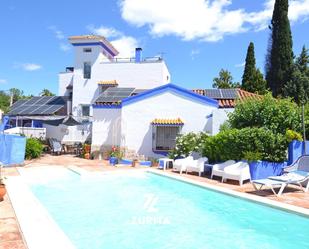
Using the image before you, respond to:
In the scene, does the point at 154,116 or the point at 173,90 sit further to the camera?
the point at 154,116

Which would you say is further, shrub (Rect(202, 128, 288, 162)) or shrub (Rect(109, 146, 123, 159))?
shrub (Rect(109, 146, 123, 159))

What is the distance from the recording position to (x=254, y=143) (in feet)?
50.2

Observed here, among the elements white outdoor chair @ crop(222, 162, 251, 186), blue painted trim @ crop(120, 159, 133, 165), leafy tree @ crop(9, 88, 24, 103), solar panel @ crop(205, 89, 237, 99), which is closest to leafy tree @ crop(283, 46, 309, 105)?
solar panel @ crop(205, 89, 237, 99)

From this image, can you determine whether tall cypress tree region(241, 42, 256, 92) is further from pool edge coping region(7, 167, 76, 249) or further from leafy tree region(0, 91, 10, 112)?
leafy tree region(0, 91, 10, 112)

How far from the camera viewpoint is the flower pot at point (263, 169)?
14.4 metres

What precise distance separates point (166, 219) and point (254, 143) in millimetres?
7406

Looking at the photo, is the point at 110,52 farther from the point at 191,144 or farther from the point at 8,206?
the point at 8,206

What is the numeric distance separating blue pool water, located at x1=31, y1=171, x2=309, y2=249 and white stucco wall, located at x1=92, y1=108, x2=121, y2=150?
10.7 metres

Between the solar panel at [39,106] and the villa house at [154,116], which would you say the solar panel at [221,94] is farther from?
the solar panel at [39,106]

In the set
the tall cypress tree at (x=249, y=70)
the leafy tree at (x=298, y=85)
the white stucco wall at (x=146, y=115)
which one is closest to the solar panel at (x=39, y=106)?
the white stucco wall at (x=146, y=115)

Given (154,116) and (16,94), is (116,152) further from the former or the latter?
(16,94)

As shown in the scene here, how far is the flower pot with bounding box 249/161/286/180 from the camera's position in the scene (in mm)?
14414

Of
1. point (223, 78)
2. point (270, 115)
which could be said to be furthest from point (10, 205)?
point (223, 78)

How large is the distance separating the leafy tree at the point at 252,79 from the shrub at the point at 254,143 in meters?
28.0
